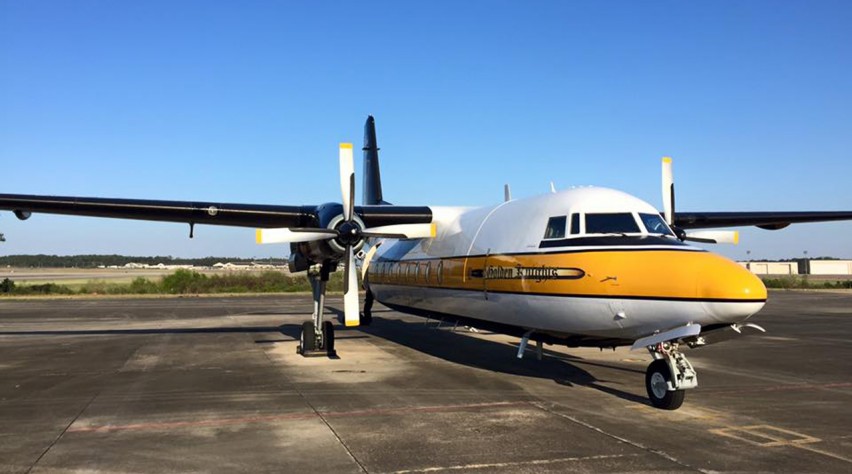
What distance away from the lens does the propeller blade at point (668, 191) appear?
1268cm

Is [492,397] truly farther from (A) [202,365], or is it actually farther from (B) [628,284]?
(A) [202,365]

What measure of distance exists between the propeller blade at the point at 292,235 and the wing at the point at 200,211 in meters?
0.85

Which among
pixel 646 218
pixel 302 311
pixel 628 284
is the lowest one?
pixel 302 311

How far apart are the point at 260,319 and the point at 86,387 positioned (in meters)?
14.7

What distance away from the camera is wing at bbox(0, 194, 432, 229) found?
13484 millimetres

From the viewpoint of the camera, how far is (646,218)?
359 inches

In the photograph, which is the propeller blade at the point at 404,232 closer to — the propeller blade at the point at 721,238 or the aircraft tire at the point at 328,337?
the aircraft tire at the point at 328,337

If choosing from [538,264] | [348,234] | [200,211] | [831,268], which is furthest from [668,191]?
[831,268]

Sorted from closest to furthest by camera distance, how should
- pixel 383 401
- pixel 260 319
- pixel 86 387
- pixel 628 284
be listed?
1. pixel 628 284
2. pixel 383 401
3. pixel 86 387
4. pixel 260 319

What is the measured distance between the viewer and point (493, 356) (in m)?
13.8

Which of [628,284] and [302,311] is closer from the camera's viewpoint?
[628,284]

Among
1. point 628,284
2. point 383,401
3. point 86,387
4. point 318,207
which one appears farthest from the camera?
point 318,207

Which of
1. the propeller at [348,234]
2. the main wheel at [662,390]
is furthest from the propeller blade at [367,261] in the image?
the main wheel at [662,390]

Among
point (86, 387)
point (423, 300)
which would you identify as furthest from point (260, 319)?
point (86, 387)
